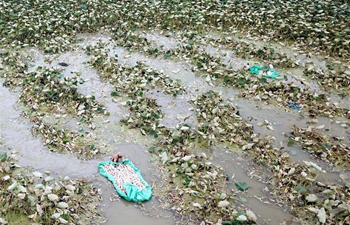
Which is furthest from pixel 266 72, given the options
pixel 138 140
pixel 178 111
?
pixel 138 140

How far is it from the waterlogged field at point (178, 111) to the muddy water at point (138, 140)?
0.02m

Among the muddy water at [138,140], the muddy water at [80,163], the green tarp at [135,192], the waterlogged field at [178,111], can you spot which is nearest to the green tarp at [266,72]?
the waterlogged field at [178,111]

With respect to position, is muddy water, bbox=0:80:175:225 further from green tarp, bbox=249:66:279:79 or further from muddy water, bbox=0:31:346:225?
green tarp, bbox=249:66:279:79

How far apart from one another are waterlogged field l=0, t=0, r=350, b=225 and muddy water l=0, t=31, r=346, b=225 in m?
0.02

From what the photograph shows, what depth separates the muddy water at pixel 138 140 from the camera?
3486 millimetres

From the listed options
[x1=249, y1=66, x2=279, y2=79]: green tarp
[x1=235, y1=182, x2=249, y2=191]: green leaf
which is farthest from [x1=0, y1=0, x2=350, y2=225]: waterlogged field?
[x1=249, y1=66, x2=279, y2=79]: green tarp

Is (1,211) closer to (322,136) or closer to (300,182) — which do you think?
(300,182)

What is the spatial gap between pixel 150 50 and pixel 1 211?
3.87 metres

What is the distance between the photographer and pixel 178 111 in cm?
495

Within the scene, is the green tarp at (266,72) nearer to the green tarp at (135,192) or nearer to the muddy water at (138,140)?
the muddy water at (138,140)

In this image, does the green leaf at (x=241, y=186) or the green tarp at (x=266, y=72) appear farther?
the green tarp at (x=266, y=72)

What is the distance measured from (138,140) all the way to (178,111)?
2.62 feet

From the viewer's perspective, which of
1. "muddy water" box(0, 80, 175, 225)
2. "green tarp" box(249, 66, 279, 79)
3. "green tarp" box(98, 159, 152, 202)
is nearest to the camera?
"muddy water" box(0, 80, 175, 225)

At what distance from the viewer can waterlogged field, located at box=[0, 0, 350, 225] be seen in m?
3.47
